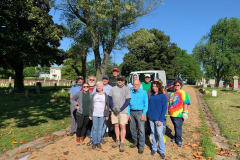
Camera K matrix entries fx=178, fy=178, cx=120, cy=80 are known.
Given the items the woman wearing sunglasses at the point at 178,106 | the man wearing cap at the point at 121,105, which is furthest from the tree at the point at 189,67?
the man wearing cap at the point at 121,105

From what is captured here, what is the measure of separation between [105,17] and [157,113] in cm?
865

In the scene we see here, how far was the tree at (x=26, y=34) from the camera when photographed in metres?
15.5

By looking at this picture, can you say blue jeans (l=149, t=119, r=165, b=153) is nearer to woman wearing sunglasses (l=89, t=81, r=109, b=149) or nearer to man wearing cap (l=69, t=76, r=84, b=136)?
woman wearing sunglasses (l=89, t=81, r=109, b=149)

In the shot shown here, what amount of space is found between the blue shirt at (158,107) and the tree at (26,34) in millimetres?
15128

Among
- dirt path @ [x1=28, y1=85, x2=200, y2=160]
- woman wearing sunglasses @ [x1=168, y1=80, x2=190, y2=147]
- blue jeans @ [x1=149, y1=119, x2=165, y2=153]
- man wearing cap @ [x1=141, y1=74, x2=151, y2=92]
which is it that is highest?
man wearing cap @ [x1=141, y1=74, x2=151, y2=92]

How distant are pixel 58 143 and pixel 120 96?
2.32 metres

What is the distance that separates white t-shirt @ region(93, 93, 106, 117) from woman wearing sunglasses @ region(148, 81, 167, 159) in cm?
128

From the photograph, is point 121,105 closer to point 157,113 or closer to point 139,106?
point 139,106

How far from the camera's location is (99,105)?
4.94m

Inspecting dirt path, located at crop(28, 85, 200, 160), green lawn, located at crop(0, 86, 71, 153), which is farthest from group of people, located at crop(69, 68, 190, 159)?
green lawn, located at crop(0, 86, 71, 153)

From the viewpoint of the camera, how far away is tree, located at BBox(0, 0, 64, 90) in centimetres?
1551

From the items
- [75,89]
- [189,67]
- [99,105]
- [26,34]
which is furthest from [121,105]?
[189,67]

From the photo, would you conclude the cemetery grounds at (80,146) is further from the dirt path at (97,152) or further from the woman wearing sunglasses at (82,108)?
the woman wearing sunglasses at (82,108)

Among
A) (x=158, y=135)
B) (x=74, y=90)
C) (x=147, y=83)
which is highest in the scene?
(x=147, y=83)
